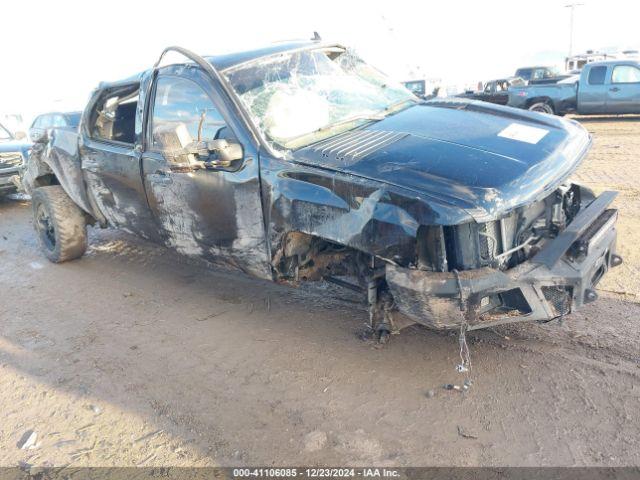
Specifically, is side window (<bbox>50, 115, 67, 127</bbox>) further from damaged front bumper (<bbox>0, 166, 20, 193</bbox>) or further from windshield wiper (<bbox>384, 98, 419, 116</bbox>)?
windshield wiper (<bbox>384, 98, 419, 116</bbox>)

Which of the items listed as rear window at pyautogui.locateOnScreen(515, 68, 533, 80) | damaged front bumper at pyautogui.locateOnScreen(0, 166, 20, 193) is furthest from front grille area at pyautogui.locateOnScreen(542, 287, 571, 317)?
rear window at pyautogui.locateOnScreen(515, 68, 533, 80)

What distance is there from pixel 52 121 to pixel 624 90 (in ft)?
51.4

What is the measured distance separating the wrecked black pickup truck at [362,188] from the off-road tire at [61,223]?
37.9 inches

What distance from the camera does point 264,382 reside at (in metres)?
3.18

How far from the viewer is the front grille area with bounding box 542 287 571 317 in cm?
267

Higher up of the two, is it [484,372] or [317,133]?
[317,133]

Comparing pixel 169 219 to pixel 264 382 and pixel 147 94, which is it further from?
pixel 264 382

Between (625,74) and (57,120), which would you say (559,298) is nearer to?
(625,74)

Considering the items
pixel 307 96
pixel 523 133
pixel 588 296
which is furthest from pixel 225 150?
pixel 588 296

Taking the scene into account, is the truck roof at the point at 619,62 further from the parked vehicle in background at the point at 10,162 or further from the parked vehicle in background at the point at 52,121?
the parked vehicle in background at the point at 10,162

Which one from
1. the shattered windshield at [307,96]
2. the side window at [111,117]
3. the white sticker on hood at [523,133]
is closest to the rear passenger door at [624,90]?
the shattered windshield at [307,96]

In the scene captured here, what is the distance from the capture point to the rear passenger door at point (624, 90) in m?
13.3

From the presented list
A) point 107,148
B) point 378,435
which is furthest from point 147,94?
point 378,435

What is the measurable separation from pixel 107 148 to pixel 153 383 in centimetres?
233
